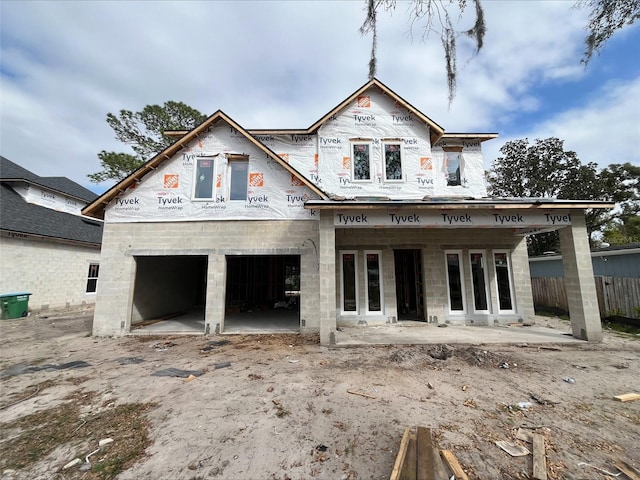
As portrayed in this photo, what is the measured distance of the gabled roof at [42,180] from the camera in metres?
16.2

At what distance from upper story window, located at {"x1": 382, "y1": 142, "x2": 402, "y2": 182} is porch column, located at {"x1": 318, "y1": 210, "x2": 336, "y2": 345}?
538cm

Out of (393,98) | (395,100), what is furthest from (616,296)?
(393,98)

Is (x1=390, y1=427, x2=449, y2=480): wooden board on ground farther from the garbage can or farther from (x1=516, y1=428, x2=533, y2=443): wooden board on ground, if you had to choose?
the garbage can

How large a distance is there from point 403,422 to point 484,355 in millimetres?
3672

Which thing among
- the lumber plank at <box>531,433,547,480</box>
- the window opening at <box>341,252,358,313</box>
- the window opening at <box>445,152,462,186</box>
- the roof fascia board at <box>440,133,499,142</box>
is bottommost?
the lumber plank at <box>531,433,547,480</box>

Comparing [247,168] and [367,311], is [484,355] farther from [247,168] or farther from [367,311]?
[247,168]

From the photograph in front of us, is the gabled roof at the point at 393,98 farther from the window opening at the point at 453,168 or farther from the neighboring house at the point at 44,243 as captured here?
the neighboring house at the point at 44,243

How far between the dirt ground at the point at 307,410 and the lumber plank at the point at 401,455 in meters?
0.12

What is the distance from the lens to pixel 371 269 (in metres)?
10.7

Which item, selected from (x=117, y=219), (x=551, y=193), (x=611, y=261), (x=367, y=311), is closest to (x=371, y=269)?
(x=367, y=311)

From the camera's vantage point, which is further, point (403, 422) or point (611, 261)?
point (611, 261)

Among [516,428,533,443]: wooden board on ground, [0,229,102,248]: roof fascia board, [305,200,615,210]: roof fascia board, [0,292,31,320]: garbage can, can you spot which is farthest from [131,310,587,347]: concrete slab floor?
[0,229,102,248]: roof fascia board

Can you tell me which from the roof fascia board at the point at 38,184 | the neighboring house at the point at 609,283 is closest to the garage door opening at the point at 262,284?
the neighboring house at the point at 609,283

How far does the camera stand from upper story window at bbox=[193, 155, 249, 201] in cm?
982
